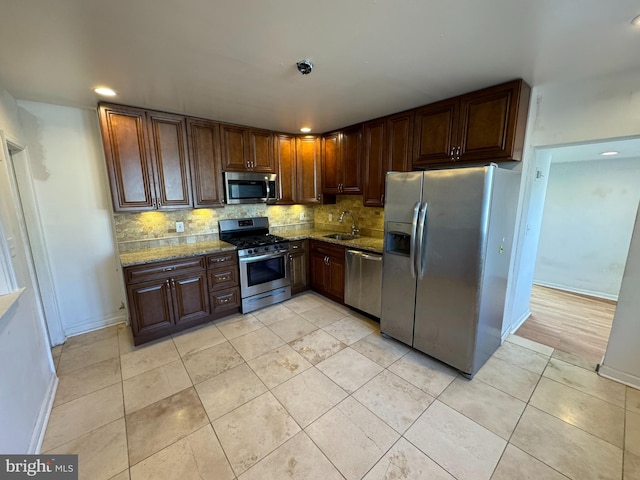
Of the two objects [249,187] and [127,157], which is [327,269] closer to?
[249,187]

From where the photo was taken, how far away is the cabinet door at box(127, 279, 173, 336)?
2.60m

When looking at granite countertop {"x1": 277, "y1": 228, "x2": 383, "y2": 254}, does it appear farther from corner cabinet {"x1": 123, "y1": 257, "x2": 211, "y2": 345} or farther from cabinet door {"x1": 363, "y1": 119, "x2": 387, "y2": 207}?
corner cabinet {"x1": 123, "y1": 257, "x2": 211, "y2": 345}

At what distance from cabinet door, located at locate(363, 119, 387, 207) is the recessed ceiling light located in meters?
2.63

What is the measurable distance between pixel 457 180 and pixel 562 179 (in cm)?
389

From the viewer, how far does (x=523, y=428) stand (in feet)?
5.76

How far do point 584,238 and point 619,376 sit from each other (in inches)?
121

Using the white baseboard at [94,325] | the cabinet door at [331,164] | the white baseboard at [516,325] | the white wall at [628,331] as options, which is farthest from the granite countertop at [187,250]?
the white wall at [628,331]

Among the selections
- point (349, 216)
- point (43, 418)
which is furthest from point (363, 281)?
point (43, 418)

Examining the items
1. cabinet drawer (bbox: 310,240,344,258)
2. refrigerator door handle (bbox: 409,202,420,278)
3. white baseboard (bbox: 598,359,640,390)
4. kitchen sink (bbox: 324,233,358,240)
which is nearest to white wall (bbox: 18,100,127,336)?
cabinet drawer (bbox: 310,240,344,258)

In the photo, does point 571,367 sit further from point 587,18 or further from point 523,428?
point 587,18

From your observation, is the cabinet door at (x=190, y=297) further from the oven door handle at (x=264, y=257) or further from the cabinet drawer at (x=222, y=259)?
the oven door handle at (x=264, y=257)

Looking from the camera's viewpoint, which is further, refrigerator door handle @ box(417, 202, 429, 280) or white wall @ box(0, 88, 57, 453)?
refrigerator door handle @ box(417, 202, 429, 280)

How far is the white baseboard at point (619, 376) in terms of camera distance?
6.95 feet

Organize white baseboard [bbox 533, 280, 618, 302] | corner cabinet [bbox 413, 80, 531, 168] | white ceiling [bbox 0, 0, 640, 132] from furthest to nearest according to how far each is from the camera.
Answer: white baseboard [bbox 533, 280, 618, 302]
corner cabinet [bbox 413, 80, 531, 168]
white ceiling [bbox 0, 0, 640, 132]
